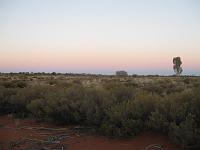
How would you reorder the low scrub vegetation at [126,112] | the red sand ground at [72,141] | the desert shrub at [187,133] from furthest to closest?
the red sand ground at [72,141]
the low scrub vegetation at [126,112]
the desert shrub at [187,133]

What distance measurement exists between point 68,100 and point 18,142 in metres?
2.50

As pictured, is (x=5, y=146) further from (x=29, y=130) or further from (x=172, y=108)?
(x=172, y=108)

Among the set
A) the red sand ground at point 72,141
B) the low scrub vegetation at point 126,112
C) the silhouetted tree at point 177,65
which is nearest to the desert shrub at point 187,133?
the low scrub vegetation at point 126,112

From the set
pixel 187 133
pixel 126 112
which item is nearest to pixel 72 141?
pixel 126 112

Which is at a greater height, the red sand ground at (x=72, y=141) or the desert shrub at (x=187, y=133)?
the desert shrub at (x=187, y=133)

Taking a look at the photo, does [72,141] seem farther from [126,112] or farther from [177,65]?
[177,65]

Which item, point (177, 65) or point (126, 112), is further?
point (177, 65)

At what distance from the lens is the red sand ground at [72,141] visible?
8.48 m

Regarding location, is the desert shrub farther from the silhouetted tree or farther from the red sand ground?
the silhouetted tree

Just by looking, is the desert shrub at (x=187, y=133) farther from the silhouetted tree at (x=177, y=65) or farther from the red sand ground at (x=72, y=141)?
the silhouetted tree at (x=177, y=65)

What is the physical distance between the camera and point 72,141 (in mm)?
9203

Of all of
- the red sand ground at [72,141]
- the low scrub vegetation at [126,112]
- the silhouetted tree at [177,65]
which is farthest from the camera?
the silhouetted tree at [177,65]

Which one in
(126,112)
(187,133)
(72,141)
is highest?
(126,112)

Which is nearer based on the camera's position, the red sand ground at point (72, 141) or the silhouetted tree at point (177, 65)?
the red sand ground at point (72, 141)
